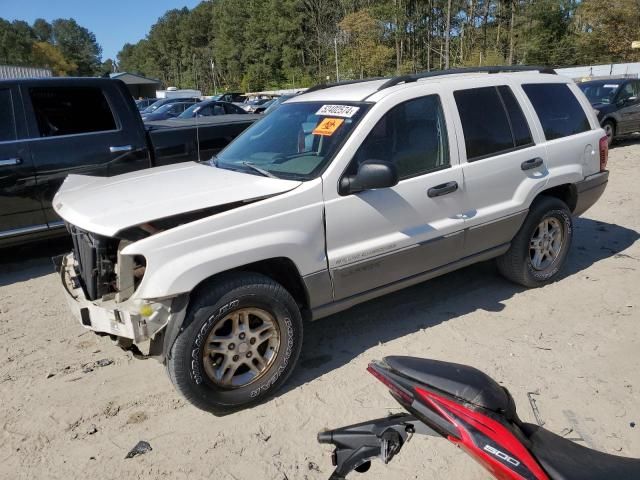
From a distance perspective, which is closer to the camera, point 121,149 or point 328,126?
point 328,126

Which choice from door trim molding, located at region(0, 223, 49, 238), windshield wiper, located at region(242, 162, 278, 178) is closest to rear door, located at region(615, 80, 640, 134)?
windshield wiper, located at region(242, 162, 278, 178)

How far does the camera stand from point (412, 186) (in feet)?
12.0

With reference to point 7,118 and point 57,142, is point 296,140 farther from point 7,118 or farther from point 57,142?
point 7,118

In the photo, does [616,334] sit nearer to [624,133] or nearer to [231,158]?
[231,158]

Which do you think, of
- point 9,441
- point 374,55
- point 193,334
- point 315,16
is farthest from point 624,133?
point 315,16

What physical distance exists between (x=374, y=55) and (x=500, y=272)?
5525 centimetres

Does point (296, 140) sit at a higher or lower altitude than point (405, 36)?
lower

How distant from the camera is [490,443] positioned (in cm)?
167

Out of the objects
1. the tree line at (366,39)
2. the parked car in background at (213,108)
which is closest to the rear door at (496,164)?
the parked car in background at (213,108)

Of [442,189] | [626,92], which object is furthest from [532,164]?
[626,92]

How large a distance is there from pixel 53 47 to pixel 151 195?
146878mm

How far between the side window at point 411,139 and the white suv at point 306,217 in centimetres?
1

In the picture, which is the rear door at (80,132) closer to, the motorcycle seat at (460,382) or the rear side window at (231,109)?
the motorcycle seat at (460,382)

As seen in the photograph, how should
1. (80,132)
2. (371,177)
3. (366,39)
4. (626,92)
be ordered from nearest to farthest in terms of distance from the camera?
(371,177) < (80,132) < (626,92) < (366,39)
